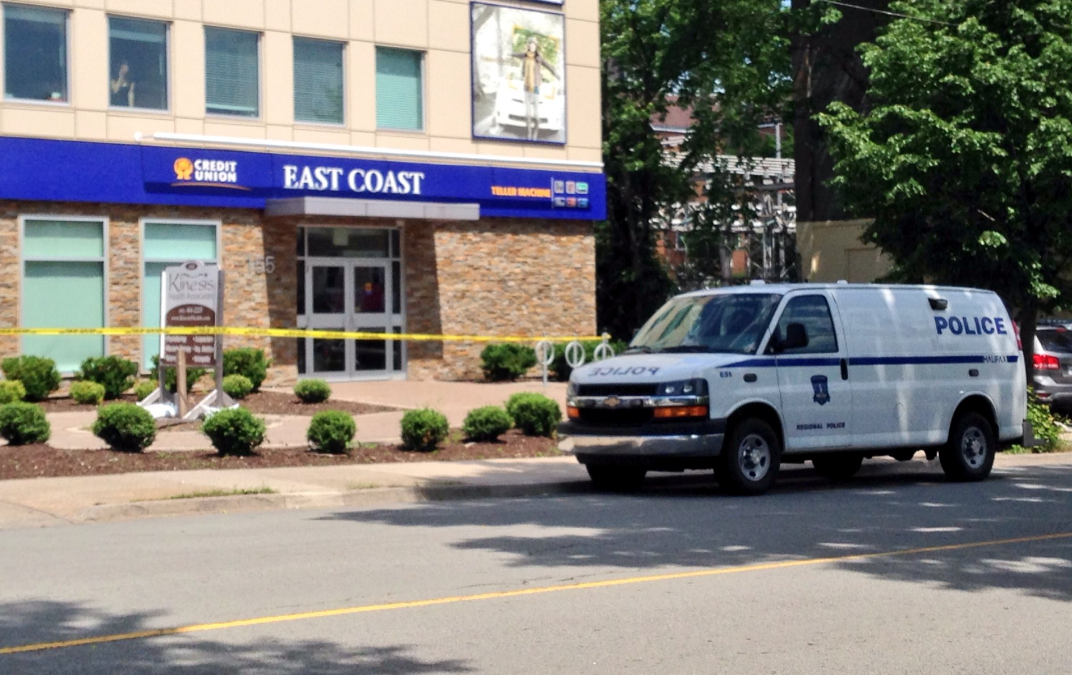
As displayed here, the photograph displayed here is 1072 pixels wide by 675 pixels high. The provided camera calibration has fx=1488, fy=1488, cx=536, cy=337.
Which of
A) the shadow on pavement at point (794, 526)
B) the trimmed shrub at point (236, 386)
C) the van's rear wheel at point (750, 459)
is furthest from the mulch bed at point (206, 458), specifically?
the trimmed shrub at point (236, 386)

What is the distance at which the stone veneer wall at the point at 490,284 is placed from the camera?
95.7 ft

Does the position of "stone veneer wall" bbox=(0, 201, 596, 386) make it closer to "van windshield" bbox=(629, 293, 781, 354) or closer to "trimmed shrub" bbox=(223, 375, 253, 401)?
"trimmed shrub" bbox=(223, 375, 253, 401)

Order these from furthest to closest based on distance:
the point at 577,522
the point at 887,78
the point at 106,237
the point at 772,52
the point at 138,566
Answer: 1. the point at 772,52
2. the point at 887,78
3. the point at 106,237
4. the point at 577,522
5. the point at 138,566

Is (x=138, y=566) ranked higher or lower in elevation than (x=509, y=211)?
lower

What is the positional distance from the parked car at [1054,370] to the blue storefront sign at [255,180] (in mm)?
10802

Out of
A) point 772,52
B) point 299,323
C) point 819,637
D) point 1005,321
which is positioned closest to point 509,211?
point 299,323

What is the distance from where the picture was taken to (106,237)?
82.0 ft

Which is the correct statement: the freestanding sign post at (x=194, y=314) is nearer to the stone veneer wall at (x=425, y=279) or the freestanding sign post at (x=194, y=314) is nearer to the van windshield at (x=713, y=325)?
the stone veneer wall at (x=425, y=279)

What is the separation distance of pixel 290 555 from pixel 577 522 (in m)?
2.74

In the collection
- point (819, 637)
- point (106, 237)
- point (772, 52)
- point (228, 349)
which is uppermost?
point (772, 52)

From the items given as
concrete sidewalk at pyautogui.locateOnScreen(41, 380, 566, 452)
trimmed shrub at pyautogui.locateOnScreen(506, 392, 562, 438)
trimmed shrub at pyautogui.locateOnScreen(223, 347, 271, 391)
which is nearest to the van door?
trimmed shrub at pyautogui.locateOnScreen(506, 392, 562, 438)

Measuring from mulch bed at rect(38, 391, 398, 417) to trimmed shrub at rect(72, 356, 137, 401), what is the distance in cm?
21

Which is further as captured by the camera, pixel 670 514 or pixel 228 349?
pixel 228 349

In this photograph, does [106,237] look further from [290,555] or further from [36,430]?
[290,555]
